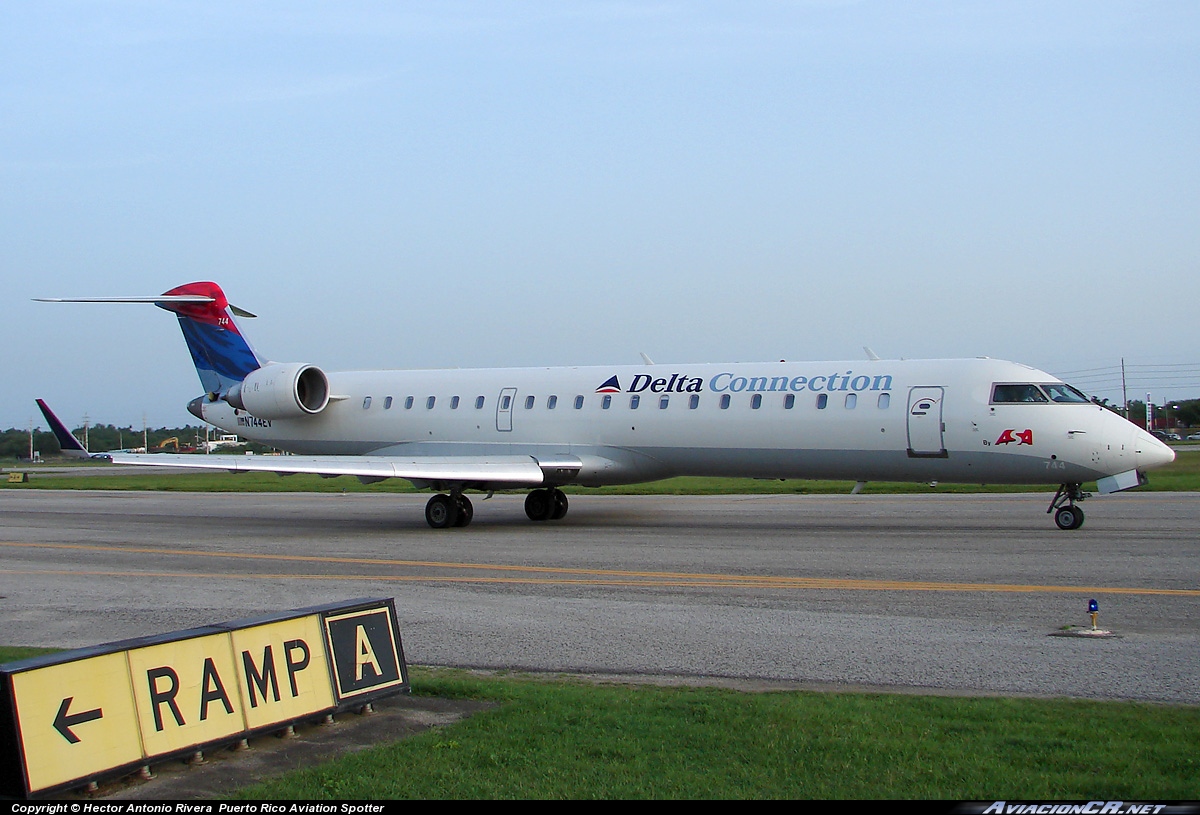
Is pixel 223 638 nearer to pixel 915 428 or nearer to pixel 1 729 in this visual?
pixel 1 729

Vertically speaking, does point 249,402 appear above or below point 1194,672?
above

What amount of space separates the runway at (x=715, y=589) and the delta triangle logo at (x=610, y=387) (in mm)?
2688

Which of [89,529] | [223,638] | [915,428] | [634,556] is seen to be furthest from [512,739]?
[89,529]

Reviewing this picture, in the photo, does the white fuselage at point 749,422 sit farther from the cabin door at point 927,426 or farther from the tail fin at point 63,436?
the tail fin at point 63,436

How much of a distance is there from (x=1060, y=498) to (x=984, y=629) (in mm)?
10274

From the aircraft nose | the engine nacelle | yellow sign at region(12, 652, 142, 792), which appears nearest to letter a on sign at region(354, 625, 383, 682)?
yellow sign at region(12, 652, 142, 792)

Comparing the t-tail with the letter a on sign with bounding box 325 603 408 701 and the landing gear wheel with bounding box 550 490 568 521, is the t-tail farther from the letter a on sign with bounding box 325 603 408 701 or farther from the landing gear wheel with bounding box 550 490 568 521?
the letter a on sign with bounding box 325 603 408 701

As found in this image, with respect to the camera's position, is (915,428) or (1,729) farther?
(915,428)

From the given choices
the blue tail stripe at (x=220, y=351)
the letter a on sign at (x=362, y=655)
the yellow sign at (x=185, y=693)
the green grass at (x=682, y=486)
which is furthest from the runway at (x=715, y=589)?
the green grass at (x=682, y=486)

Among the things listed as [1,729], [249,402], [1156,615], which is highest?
[249,402]
